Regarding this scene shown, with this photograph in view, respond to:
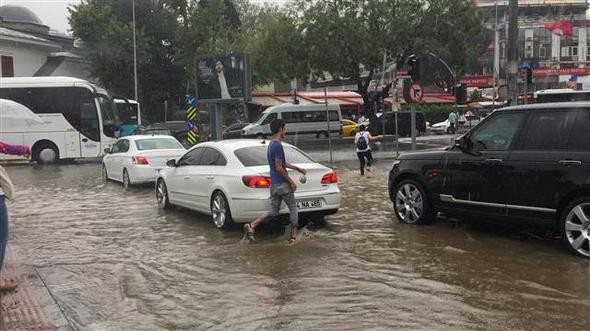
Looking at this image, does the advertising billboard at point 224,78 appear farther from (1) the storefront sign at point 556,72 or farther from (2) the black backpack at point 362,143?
(1) the storefront sign at point 556,72

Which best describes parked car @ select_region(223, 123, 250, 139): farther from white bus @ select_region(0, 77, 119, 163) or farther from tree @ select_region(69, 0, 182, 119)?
white bus @ select_region(0, 77, 119, 163)

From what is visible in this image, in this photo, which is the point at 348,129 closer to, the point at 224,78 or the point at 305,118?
the point at 305,118

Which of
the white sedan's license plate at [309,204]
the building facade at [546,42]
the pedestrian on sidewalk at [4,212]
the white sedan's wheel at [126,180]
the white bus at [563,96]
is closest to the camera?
the pedestrian on sidewalk at [4,212]

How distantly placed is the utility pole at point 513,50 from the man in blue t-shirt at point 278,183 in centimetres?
935

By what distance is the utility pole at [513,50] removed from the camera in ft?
51.2

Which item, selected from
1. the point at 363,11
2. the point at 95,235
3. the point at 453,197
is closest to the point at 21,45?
the point at 363,11

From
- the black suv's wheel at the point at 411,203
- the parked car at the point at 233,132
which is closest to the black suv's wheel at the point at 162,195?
the black suv's wheel at the point at 411,203

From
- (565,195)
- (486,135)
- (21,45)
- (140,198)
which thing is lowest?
(140,198)

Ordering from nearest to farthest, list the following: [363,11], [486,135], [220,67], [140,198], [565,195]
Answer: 1. [565,195]
2. [486,135]
3. [140,198]
4. [220,67]
5. [363,11]

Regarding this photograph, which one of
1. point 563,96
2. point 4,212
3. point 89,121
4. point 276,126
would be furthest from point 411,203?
A: point 89,121

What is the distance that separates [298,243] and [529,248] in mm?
2969

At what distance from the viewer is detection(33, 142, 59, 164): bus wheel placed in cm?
2509

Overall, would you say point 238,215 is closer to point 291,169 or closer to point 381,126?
point 291,169

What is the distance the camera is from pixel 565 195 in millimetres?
7145
